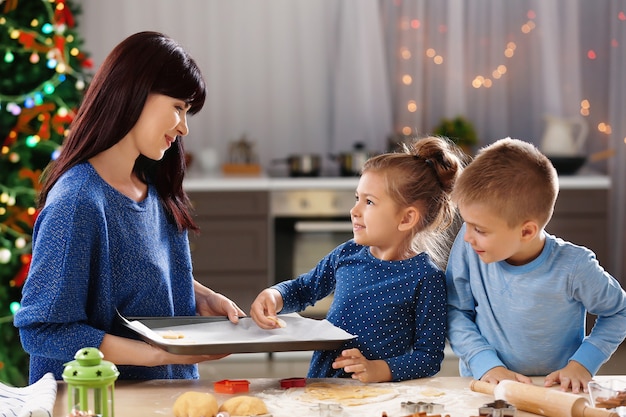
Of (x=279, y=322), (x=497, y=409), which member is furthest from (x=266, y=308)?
(x=497, y=409)

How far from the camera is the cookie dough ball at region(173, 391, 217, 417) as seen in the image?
1.60m

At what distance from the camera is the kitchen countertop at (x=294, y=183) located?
4.95 m

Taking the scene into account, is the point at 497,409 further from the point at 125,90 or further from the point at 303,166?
the point at 303,166

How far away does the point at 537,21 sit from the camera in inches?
220

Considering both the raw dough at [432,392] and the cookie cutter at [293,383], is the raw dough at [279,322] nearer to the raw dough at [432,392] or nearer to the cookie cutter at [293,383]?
the cookie cutter at [293,383]

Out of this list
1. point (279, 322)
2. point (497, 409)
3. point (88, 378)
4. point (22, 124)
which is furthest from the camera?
point (22, 124)

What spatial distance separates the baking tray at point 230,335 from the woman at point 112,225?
0.13ft

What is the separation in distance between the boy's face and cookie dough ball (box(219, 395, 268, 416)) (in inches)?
21.0

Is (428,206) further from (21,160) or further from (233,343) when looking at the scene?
(21,160)

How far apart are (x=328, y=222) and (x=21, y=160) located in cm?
162

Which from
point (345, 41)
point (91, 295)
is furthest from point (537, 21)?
point (91, 295)

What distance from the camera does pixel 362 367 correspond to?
1841mm

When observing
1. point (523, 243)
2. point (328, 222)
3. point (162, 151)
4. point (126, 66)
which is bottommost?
point (328, 222)

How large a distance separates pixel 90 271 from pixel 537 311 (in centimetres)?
90
